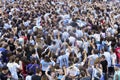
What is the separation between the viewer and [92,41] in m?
16.1

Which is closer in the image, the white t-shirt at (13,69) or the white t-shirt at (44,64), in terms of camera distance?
the white t-shirt at (13,69)

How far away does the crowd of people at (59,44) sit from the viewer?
12.8 meters

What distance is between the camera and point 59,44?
1577cm

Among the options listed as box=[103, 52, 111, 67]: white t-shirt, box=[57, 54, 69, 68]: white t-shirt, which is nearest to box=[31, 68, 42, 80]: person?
box=[57, 54, 69, 68]: white t-shirt

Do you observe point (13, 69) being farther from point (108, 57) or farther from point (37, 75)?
point (108, 57)

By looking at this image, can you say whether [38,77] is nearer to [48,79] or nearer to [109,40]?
[48,79]

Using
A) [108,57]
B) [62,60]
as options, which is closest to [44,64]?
[62,60]

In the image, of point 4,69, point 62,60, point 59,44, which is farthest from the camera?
point 59,44

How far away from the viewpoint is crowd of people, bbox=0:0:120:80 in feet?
42.0

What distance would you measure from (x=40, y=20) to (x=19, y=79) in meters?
7.35

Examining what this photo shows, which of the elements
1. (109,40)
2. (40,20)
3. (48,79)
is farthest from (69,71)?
(40,20)

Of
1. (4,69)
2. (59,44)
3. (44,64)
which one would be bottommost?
(59,44)

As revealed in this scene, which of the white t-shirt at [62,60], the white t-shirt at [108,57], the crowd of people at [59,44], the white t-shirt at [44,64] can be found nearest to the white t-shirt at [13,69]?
the crowd of people at [59,44]

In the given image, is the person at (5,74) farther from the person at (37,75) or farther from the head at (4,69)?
the person at (37,75)
